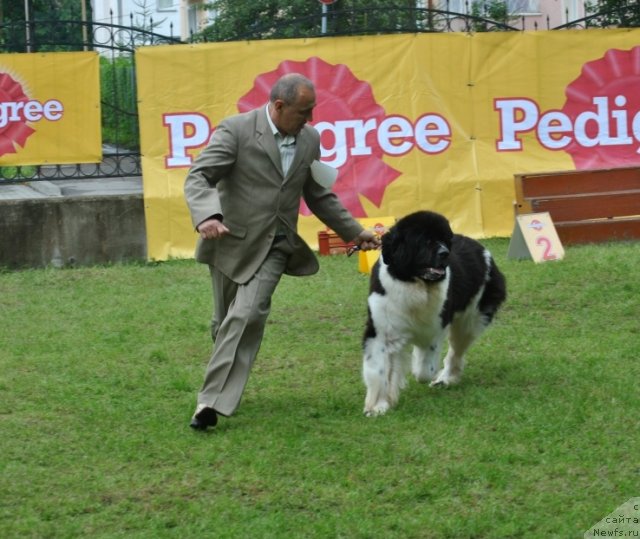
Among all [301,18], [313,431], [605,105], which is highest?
[301,18]

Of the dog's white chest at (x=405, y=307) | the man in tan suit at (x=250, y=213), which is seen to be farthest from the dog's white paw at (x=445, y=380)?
the man in tan suit at (x=250, y=213)

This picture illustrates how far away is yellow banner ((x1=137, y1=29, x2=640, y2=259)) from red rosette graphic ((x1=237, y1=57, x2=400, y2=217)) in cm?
1

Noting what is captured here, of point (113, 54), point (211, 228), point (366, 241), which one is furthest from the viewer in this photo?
point (113, 54)

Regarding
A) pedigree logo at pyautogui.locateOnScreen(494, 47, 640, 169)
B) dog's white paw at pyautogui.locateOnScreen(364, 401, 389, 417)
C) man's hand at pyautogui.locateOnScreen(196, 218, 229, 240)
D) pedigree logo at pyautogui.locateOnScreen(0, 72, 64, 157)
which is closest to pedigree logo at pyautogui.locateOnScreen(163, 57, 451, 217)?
pedigree logo at pyautogui.locateOnScreen(494, 47, 640, 169)

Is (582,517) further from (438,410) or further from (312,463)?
(438,410)

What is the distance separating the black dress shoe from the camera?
21.0ft

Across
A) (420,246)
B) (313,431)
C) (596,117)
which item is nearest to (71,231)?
(596,117)

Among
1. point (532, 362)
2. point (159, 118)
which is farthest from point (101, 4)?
point (532, 362)

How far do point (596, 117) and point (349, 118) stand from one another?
3028 mm

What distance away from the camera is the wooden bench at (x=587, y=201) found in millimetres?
13016

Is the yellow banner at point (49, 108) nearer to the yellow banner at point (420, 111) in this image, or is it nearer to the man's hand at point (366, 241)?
the yellow banner at point (420, 111)

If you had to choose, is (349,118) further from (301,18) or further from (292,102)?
(292,102)

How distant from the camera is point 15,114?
12703 mm

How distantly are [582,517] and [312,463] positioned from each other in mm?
1457
